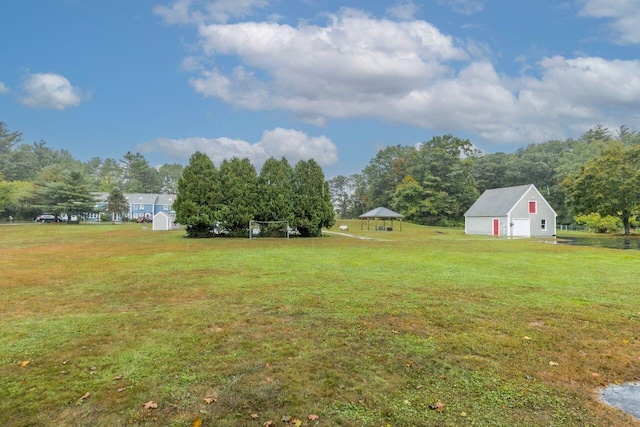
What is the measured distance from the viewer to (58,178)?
52.1 meters

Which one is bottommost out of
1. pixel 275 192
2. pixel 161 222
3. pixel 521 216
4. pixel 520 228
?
pixel 520 228

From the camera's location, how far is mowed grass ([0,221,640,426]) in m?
2.94

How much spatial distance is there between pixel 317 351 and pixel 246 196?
942 inches

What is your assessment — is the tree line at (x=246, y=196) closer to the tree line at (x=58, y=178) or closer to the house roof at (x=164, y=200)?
the tree line at (x=58, y=178)

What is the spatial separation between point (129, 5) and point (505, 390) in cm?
2030

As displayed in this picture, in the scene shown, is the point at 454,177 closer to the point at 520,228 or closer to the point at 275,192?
the point at 520,228

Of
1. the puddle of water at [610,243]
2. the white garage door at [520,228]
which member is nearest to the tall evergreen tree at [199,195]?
the puddle of water at [610,243]

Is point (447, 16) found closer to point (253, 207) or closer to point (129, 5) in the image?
point (129, 5)

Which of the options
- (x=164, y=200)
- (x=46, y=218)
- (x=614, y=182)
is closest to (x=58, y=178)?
(x=46, y=218)

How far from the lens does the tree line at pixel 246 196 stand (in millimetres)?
26516

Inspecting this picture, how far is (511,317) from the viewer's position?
18.4ft

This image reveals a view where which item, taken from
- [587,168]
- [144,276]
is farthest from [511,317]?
[587,168]

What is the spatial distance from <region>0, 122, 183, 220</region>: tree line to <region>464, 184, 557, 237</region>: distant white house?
161 ft

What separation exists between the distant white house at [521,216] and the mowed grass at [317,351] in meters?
26.0
